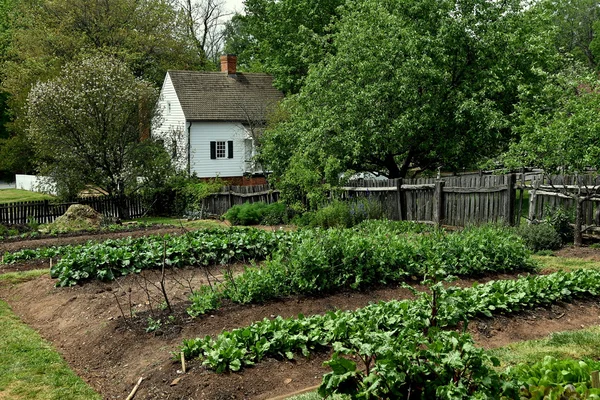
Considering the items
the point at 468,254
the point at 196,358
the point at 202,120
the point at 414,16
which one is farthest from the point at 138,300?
the point at 202,120

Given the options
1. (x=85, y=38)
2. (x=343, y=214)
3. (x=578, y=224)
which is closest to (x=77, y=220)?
(x=343, y=214)

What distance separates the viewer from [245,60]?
52.8 m

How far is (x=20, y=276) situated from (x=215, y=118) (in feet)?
75.2

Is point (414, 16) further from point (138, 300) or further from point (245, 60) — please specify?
point (245, 60)

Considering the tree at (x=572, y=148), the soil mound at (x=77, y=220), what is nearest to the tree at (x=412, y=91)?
the tree at (x=572, y=148)

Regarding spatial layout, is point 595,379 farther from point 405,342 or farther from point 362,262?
point 362,262

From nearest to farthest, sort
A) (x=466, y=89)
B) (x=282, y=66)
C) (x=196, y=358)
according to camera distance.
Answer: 1. (x=196, y=358)
2. (x=466, y=89)
3. (x=282, y=66)

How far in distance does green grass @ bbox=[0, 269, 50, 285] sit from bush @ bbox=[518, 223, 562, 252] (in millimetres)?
10484

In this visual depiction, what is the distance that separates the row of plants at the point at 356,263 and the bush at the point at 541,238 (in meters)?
2.90

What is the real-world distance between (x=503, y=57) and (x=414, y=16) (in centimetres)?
346

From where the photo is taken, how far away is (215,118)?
33.7 metres

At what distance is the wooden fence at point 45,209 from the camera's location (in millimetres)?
22578

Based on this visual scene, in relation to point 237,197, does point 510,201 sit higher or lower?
higher

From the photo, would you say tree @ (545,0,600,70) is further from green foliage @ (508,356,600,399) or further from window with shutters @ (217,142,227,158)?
green foliage @ (508,356,600,399)
